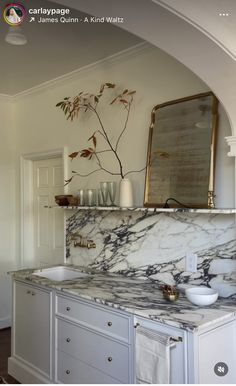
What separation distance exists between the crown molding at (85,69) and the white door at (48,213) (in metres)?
0.81

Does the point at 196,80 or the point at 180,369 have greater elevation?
the point at 196,80

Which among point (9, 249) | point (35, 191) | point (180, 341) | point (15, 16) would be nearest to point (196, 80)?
point (15, 16)

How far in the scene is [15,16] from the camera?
2455mm

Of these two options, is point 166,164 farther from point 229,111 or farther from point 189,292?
point 189,292

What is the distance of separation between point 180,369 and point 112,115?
216cm

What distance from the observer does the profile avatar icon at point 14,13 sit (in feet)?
7.80

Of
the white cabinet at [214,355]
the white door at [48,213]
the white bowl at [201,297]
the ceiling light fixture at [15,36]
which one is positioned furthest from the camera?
the white door at [48,213]

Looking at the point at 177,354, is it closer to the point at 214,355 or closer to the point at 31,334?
the point at 214,355

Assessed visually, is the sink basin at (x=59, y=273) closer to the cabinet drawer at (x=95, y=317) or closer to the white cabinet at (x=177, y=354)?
the cabinet drawer at (x=95, y=317)

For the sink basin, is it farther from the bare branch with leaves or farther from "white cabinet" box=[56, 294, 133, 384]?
the bare branch with leaves

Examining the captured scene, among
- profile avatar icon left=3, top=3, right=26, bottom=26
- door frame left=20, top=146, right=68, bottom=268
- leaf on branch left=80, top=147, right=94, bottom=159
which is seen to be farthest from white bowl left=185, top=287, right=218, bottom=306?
door frame left=20, top=146, right=68, bottom=268

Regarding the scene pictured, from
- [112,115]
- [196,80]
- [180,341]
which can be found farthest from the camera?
[112,115]

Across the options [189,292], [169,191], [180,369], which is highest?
[169,191]

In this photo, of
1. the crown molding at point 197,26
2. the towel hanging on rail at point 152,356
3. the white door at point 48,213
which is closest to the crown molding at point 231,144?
the crown molding at point 197,26
